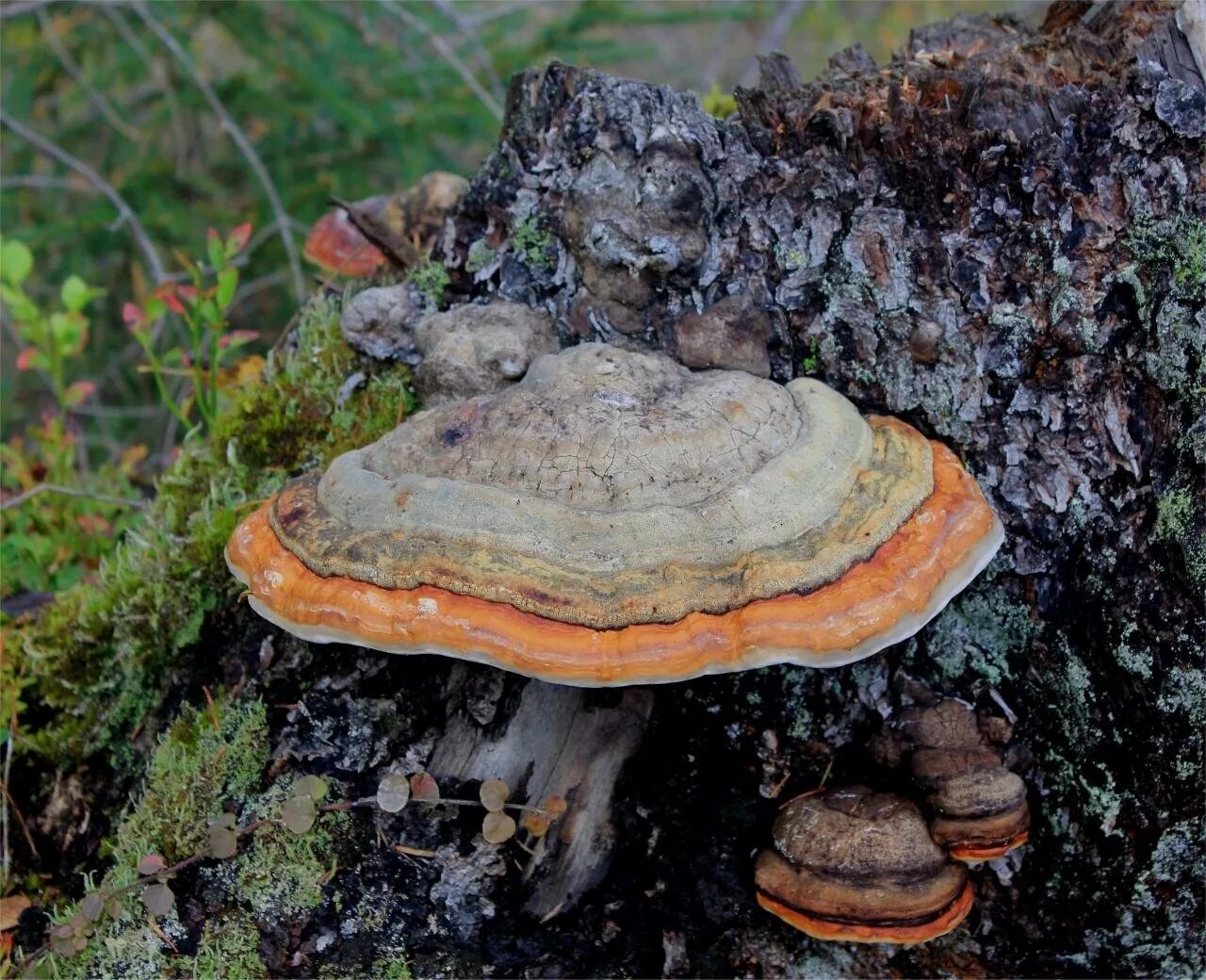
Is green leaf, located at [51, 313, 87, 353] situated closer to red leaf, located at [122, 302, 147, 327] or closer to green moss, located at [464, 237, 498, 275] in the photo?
red leaf, located at [122, 302, 147, 327]

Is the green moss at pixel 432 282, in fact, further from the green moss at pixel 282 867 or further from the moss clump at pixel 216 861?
the green moss at pixel 282 867

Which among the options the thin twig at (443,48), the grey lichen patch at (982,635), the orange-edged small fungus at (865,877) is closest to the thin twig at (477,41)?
the thin twig at (443,48)

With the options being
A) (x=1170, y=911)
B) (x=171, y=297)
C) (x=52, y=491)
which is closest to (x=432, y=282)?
(x=171, y=297)

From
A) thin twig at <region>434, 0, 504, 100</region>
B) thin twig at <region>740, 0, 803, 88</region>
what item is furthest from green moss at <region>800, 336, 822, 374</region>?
thin twig at <region>740, 0, 803, 88</region>

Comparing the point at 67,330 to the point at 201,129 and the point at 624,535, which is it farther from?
the point at 201,129

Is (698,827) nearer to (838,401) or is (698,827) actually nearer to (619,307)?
(838,401)

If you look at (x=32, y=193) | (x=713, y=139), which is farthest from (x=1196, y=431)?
(x=32, y=193)
